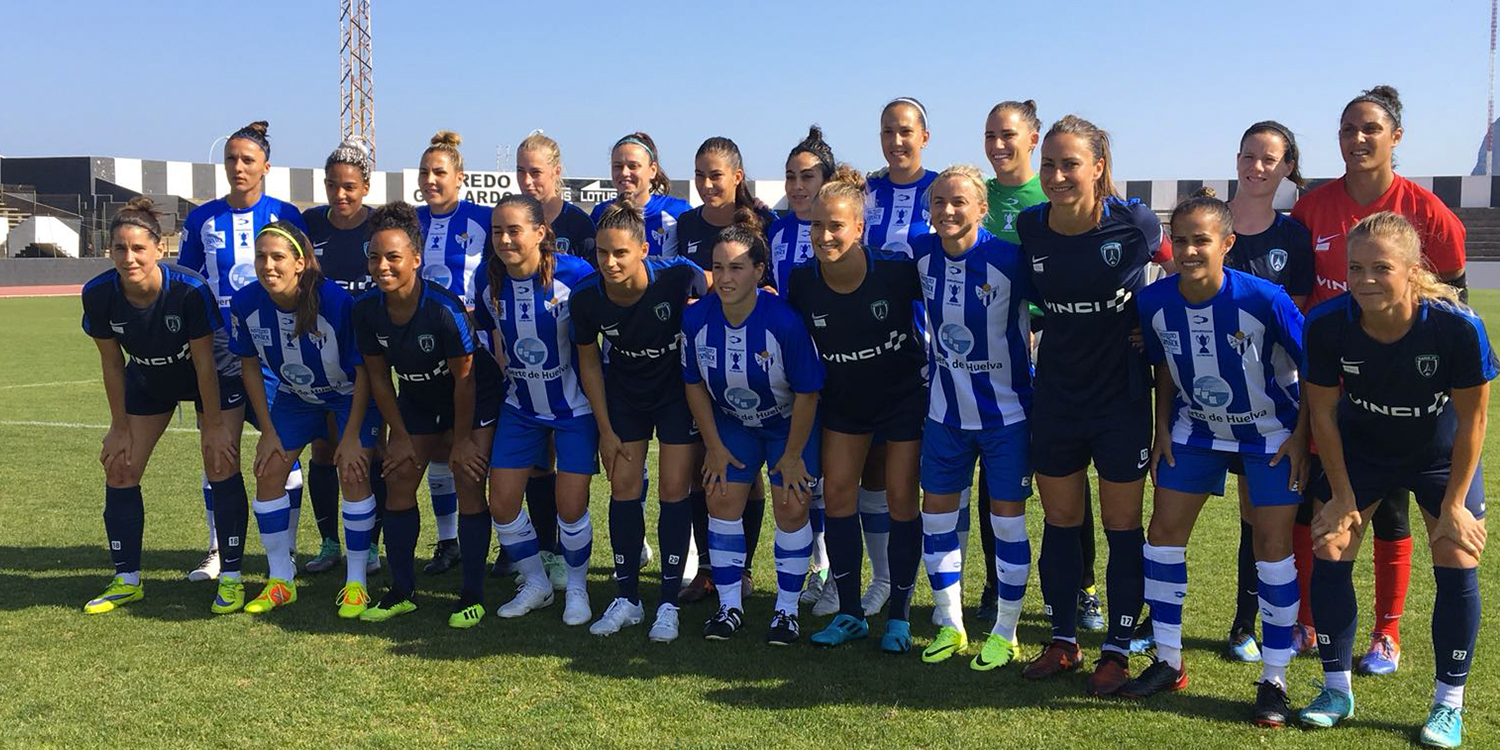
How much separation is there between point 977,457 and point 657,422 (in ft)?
4.02

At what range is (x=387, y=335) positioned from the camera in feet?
15.3

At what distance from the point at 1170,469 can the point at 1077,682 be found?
30.2 inches

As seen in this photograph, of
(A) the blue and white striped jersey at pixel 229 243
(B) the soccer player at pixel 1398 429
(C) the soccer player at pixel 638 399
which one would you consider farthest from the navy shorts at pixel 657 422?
(B) the soccer player at pixel 1398 429

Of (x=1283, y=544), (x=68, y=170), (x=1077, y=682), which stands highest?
(x=68, y=170)

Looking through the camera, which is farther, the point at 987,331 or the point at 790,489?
the point at 790,489

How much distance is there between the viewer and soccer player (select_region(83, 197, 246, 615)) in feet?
15.9

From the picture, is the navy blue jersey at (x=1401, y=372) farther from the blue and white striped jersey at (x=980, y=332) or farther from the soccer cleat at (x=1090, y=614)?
the soccer cleat at (x=1090, y=614)

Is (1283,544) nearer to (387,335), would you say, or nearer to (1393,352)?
(1393,352)

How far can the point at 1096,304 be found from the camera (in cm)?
380

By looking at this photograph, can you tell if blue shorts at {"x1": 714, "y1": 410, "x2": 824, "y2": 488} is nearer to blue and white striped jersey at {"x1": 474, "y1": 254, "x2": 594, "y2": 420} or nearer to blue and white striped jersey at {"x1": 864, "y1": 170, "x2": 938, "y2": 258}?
blue and white striped jersey at {"x1": 474, "y1": 254, "x2": 594, "y2": 420}

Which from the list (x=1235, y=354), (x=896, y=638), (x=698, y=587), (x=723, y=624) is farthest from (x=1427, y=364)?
(x=698, y=587)

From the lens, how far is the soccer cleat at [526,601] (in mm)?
4812

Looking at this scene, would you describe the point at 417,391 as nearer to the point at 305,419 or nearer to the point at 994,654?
the point at 305,419

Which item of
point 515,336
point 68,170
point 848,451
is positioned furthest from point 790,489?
point 68,170
